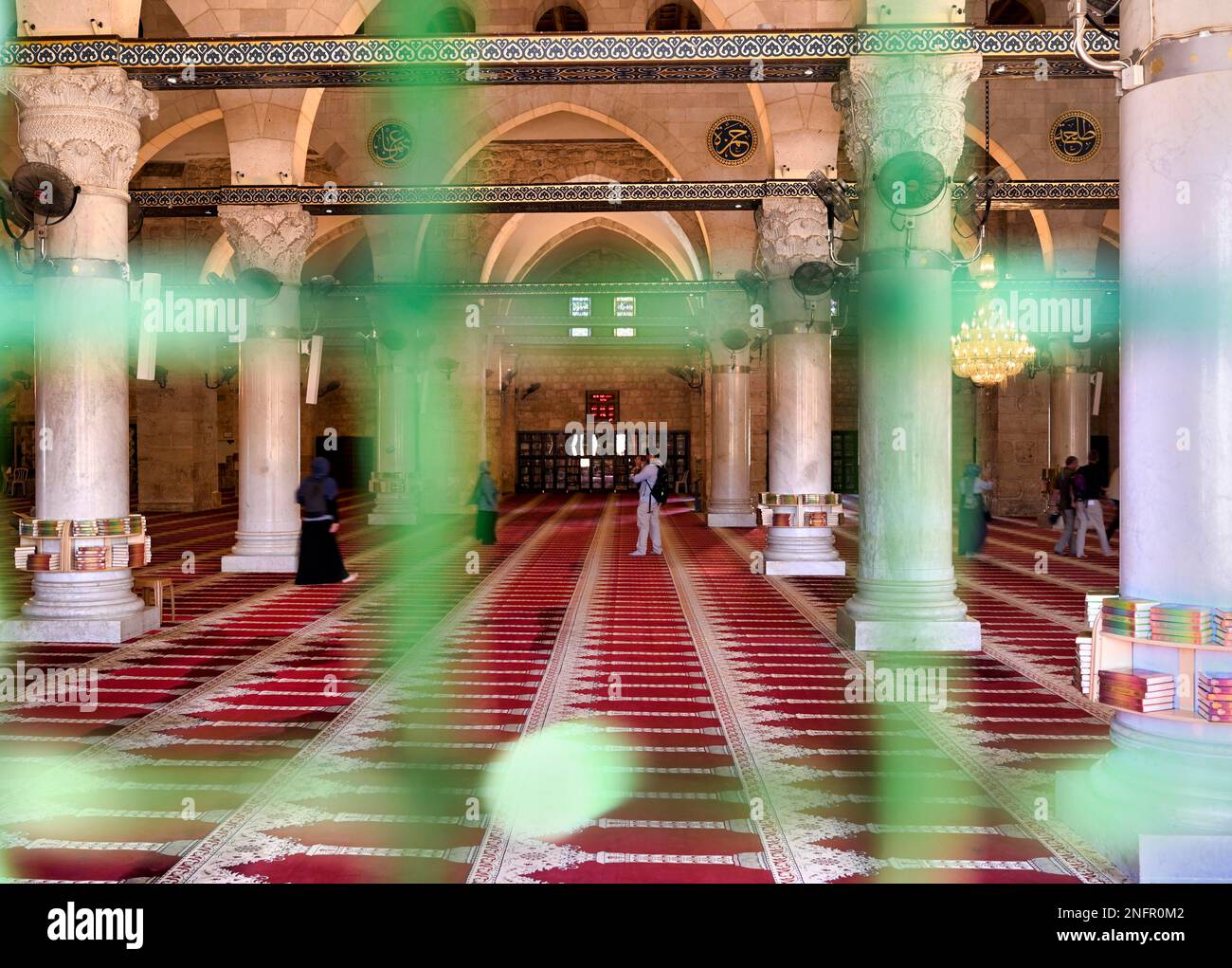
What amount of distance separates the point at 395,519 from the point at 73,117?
10.7 metres

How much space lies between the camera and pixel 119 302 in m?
7.51

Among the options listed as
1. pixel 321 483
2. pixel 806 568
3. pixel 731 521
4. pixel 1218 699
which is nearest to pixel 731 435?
pixel 731 521

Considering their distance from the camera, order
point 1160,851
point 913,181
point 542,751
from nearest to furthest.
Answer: point 1160,851
point 542,751
point 913,181

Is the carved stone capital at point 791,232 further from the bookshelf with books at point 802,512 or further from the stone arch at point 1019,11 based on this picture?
the stone arch at point 1019,11

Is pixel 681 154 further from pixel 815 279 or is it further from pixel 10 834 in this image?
pixel 10 834

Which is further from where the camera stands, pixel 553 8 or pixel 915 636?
pixel 553 8

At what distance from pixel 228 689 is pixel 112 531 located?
188 cm

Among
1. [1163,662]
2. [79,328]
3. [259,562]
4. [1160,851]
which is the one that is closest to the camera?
[1160,851]

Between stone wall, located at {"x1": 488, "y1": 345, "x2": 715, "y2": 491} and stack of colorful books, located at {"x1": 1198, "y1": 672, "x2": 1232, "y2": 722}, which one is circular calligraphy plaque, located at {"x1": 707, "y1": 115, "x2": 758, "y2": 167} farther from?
stone wall, located at {"x1": 488, "y1": 345, "x2": 715, "y2": 491}

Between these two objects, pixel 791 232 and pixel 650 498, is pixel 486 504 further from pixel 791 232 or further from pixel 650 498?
pixel 791 232

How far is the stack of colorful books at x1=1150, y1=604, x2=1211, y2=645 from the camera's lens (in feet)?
11.2

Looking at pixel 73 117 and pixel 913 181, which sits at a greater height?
pixel 73 117

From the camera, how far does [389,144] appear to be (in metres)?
16.4
